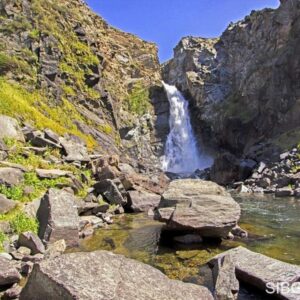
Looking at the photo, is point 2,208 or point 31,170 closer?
point 2,208

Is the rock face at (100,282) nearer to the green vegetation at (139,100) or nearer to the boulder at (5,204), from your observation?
the boulder at (5,204)

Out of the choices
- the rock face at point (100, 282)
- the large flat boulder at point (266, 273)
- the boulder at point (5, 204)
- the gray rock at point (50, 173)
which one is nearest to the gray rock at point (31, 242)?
the boulder at point (5, 204)

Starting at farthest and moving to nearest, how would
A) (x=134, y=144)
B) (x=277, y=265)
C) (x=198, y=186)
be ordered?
(x=134, y=144)
(x=198, y=186)
(x=277, y=265)

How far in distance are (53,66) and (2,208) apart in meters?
29.0

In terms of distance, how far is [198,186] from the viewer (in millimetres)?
17656

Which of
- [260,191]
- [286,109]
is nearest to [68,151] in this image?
[260,191]

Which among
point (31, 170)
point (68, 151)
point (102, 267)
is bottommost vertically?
point (102, 267)

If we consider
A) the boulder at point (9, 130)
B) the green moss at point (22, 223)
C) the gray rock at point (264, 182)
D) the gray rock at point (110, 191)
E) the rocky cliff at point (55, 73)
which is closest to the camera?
the green moss at point (22, 223)

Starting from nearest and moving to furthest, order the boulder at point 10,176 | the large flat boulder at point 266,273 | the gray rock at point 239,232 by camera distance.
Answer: the large flat boulder at point 266,273 → the gray rock at point 239,232 → the boulder at point 10,176

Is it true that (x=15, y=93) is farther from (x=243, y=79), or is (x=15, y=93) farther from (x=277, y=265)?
(x=243, y=79)

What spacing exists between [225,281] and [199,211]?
20.5ft

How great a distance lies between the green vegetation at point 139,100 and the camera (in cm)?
7953

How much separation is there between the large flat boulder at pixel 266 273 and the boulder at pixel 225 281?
0.59m

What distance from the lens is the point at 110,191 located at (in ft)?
72.4
